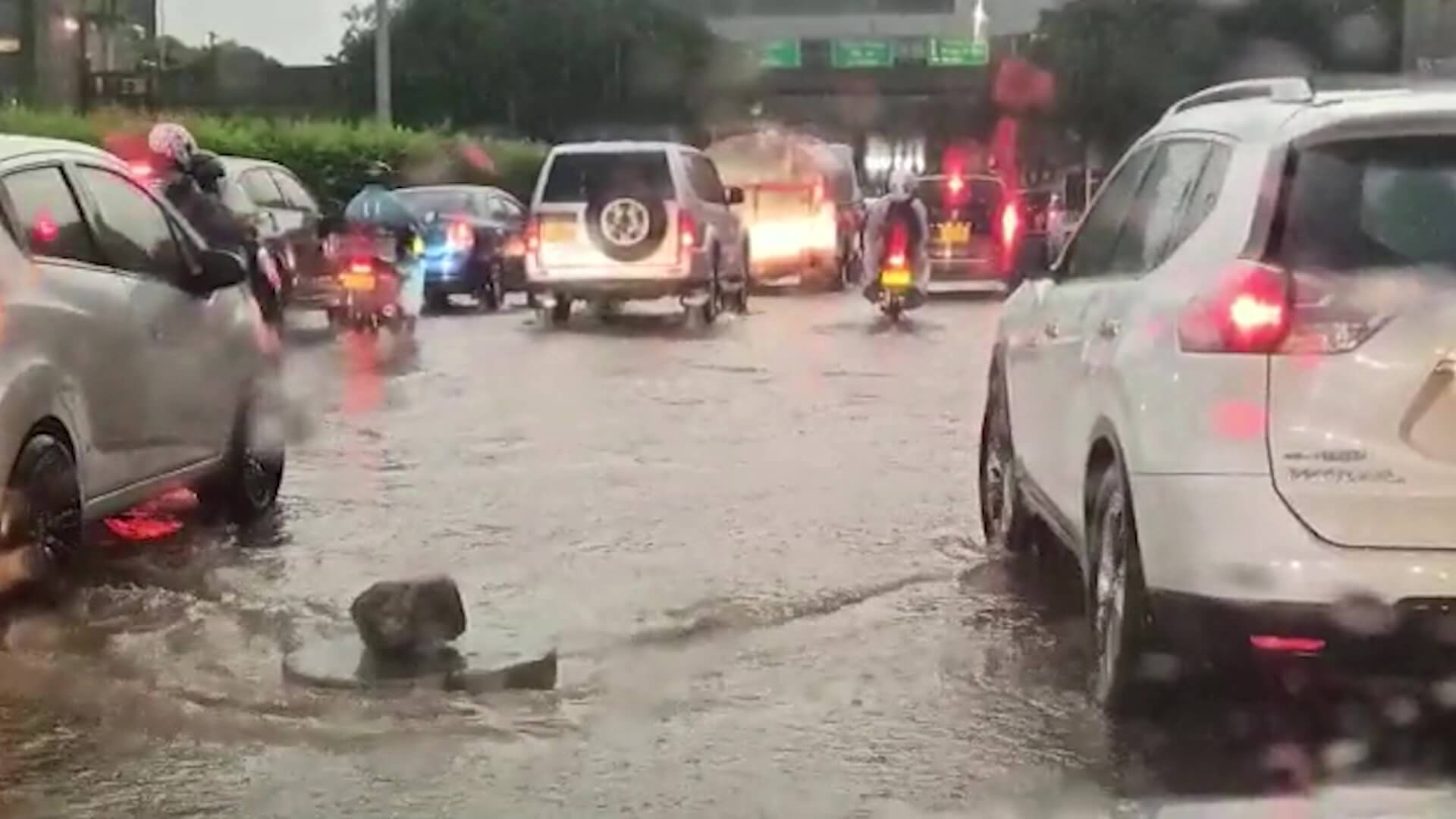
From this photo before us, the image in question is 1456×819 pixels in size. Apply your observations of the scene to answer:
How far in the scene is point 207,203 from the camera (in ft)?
46.9

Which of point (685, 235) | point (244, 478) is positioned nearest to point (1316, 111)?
point (244, 478)

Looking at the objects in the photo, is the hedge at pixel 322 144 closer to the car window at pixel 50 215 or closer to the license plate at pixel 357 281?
the license plate at pixel 357 281

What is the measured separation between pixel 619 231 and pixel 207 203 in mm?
8892

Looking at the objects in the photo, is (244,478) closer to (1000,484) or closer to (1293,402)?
(1000,484)

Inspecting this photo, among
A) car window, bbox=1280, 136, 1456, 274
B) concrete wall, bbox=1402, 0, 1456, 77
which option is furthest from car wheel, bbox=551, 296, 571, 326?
car window, bbox=1280, 136, 1456, 274

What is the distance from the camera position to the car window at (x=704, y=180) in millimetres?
23989

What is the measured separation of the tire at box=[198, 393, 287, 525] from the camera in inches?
395

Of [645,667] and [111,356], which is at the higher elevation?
[111,356]

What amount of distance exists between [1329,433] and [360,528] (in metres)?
5.23

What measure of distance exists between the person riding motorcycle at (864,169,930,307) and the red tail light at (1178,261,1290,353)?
17360mm

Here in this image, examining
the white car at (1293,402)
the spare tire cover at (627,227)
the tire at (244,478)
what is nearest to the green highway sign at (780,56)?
the spare tire cover at (627,227)

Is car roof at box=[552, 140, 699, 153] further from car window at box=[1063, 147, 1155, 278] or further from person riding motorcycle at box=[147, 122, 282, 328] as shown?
car window at box=[1063, 147, 1155, 278]

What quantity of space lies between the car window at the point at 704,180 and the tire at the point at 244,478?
533 inches

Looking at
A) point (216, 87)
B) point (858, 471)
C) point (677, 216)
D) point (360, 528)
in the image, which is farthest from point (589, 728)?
point (216, 87)
